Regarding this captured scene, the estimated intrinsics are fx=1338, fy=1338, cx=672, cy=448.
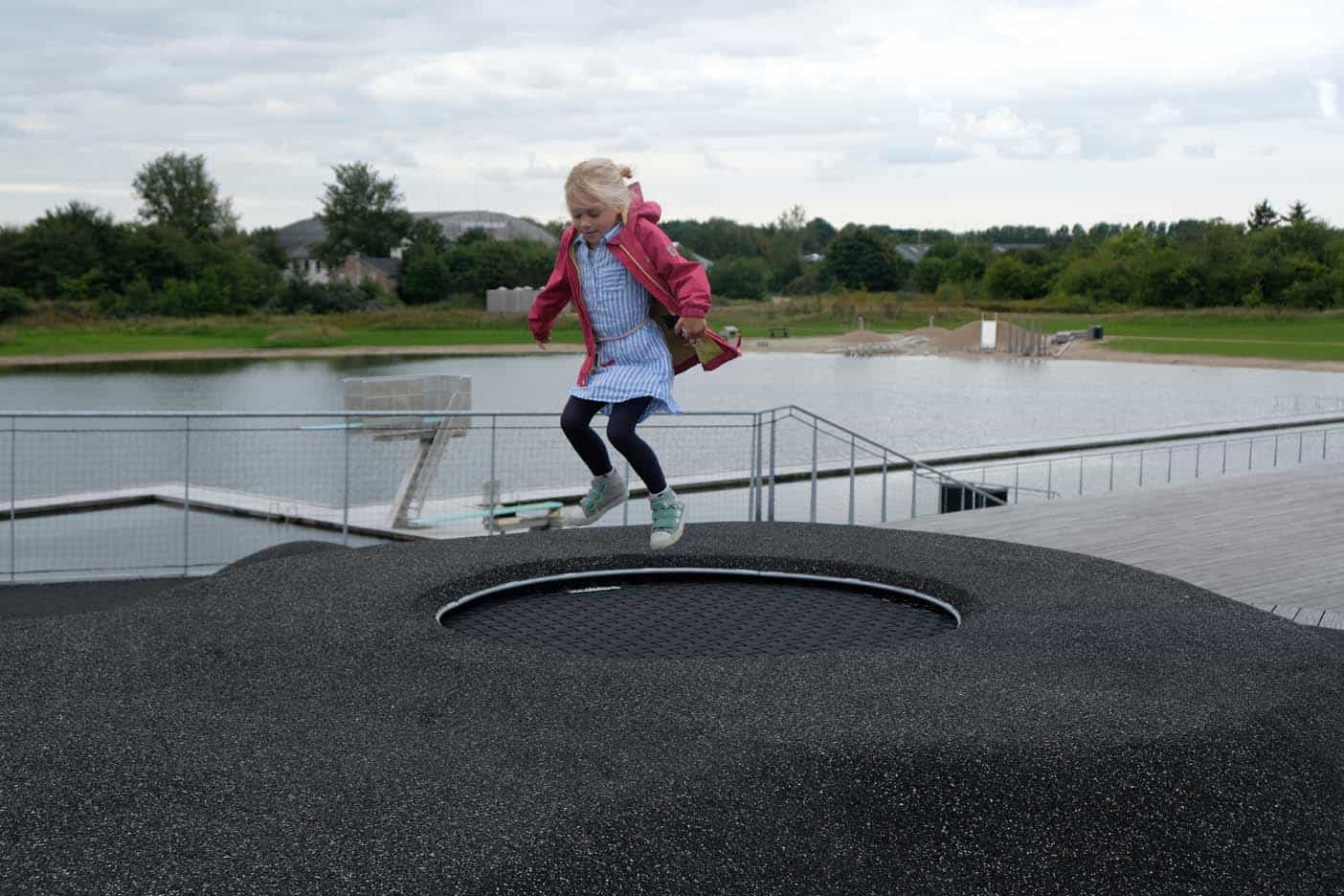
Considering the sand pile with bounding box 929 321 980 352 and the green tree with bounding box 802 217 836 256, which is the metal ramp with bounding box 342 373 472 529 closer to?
the sand pile with bounding box 929 321 980 352

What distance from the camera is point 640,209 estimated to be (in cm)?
490

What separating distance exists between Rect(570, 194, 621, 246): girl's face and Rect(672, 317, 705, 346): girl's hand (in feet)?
1.42

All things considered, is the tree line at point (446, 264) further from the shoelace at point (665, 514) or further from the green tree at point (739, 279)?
the shoelace at point (665, 514)

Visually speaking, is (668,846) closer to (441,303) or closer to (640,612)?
(640,612)

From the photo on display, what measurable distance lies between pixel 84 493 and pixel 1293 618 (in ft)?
32.6

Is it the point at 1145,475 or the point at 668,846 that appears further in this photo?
the point at 1145,475

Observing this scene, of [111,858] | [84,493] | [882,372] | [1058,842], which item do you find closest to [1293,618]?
[1058,842]

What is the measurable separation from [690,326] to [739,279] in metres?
82.7

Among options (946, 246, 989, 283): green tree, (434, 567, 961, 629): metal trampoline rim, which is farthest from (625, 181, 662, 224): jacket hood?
(946, 246, 989, 283): green tree

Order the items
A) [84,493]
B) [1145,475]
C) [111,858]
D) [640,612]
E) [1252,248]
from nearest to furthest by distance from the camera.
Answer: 1. [111,858]
2. [640,612]
3. [84,493]
4. [1145,475]
5. [1252,248]

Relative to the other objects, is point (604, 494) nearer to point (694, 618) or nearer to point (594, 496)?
point (594, 496)

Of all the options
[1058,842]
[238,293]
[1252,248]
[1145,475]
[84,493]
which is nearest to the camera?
[1058,842]

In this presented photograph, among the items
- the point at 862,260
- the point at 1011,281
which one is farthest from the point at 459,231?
the point at 1011,281

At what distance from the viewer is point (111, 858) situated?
8.13ft
